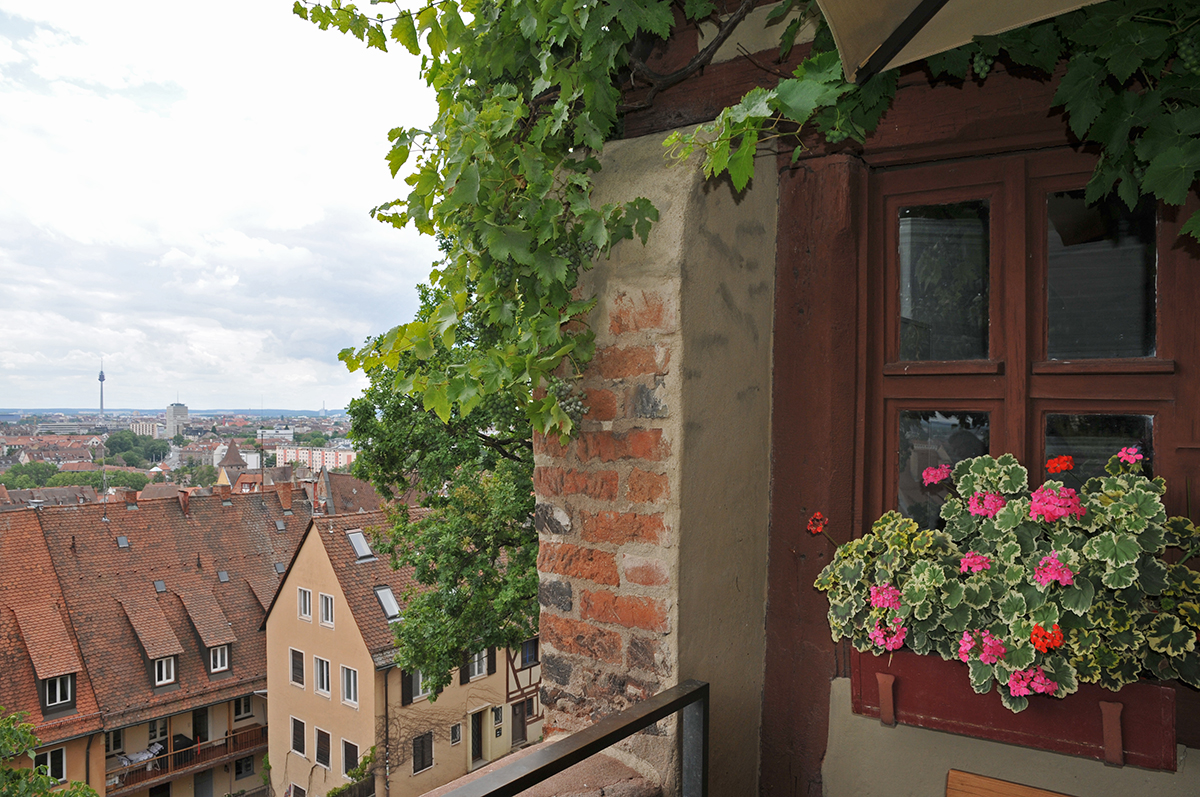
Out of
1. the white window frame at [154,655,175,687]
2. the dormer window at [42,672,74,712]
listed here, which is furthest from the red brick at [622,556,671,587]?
the white window frame at [154,655,175,687]

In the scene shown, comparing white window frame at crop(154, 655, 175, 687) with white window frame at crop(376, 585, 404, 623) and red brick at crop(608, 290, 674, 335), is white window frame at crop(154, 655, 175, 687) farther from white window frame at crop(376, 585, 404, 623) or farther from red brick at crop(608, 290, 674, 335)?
red brick at crop(608, 290, 674, 335)

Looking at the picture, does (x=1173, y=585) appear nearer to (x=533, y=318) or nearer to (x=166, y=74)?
(x=533, y=318)

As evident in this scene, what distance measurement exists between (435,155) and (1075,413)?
1237mm

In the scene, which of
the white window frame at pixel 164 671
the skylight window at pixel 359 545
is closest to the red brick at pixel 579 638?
the skylight window at pixel 359 545

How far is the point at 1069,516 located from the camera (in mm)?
1076

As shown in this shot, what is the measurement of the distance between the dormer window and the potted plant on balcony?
56.7 feet

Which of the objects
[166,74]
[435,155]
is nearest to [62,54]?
[166,74]

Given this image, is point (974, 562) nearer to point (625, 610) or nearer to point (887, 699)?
point (887, 699)

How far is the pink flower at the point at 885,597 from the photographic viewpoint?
1.18m

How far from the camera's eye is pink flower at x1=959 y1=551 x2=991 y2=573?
3.70 ft

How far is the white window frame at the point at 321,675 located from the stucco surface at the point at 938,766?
1453cm

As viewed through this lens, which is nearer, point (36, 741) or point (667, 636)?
point (667, 636)

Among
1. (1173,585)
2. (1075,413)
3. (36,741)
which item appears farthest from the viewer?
(36,741)

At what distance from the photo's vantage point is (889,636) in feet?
3.88
